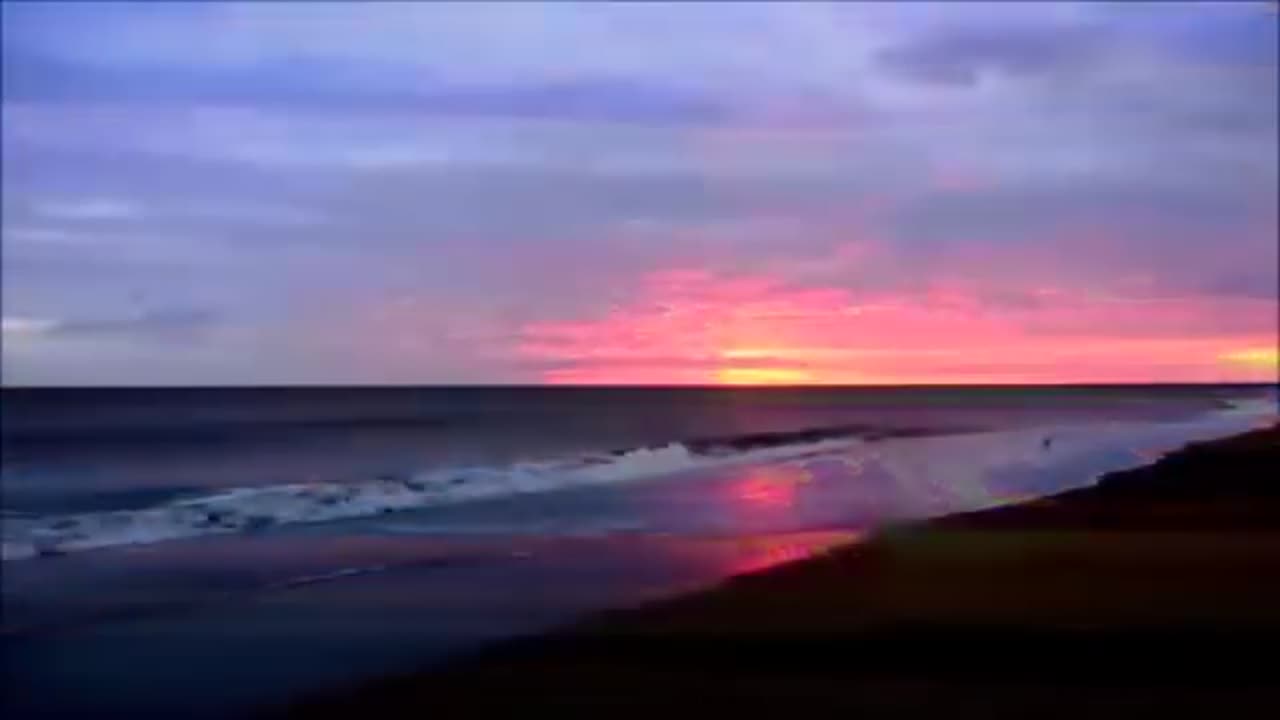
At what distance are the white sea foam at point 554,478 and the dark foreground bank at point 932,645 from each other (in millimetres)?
9217

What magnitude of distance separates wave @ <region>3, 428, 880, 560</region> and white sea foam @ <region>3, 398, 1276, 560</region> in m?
0.02

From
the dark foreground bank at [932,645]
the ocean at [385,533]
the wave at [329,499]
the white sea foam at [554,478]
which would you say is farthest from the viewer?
the white sea foam at [554,478]

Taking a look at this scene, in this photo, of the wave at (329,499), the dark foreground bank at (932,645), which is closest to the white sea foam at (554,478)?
the wave at (329,499)

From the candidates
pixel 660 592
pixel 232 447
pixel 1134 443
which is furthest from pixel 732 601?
pixel 232 447

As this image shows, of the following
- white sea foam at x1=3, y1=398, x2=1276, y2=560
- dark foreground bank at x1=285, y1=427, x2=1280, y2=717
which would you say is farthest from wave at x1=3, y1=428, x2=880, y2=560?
dark foreground bank at x1=285, y1=427, x2=1280, y2=717

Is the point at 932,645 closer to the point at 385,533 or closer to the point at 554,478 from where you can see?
the point at 385,533

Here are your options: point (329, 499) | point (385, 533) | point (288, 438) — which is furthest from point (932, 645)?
point (288, 438)

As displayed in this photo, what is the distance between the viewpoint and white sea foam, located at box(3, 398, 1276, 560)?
21219 mm

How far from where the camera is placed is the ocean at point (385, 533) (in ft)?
34.3

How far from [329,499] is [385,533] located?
728 centimetres

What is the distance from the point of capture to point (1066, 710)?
793 centimetres

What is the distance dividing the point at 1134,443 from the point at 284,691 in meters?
35.0

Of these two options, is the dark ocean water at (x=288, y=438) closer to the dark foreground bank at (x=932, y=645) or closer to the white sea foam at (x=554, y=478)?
the white sea foam at (x=554, y=478)

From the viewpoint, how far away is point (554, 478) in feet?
104
